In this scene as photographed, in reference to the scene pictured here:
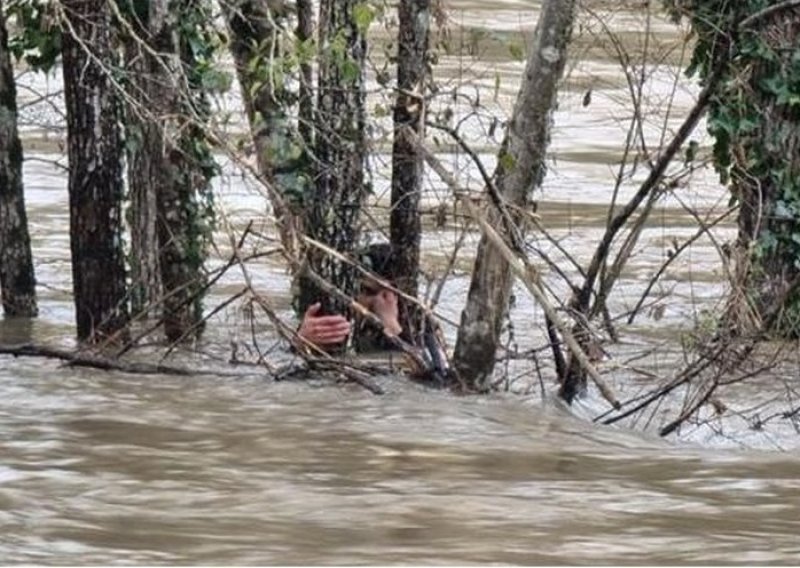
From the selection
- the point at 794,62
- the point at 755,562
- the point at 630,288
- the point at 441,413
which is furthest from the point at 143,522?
the point at 630,288

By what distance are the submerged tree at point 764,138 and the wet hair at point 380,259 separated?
2.45 metres

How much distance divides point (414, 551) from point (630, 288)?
32.0ft

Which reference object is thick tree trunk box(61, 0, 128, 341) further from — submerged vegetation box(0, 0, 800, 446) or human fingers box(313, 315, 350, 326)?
human fingers box(313, 315, 350, 326)

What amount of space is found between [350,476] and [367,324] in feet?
11.1

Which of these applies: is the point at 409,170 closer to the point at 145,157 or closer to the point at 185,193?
the point at 185,193

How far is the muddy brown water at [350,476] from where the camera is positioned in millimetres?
7312

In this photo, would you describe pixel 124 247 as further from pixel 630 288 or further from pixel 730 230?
pixel 730 230

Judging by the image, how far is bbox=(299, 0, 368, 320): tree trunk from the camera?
1302 cm

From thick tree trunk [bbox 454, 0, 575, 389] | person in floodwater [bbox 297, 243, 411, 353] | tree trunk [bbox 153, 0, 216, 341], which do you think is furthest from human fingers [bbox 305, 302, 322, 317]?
thick tree trunk [bbox 454, 0, 575, 389]

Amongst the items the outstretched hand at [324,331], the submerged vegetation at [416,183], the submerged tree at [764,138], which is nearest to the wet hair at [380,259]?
the submerged vegetation at [416,183]

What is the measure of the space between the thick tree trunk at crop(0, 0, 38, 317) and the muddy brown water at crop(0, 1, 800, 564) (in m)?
0.67

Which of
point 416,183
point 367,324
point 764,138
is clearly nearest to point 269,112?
point 416,183

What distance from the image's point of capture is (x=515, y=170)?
36.9 ft

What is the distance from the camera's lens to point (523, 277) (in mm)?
10766
